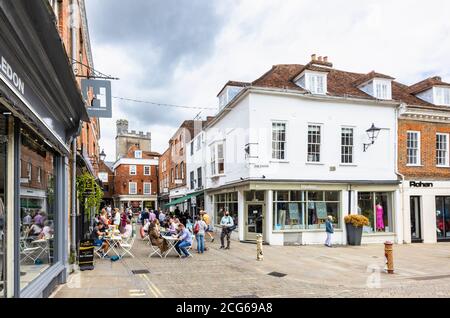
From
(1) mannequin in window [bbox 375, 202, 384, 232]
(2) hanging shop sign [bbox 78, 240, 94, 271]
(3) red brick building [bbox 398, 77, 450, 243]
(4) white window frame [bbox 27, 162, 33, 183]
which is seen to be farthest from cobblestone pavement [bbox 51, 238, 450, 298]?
(3) red brick building [bbox 398, 77, 450, 243]

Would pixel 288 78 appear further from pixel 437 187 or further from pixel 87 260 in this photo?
pixel 87 260

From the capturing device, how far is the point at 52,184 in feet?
27.1

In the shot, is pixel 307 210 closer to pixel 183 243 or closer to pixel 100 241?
pixel 183 243

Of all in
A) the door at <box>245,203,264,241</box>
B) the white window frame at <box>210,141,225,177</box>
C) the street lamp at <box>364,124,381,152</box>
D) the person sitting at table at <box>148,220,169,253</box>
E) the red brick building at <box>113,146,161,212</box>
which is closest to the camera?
the person sitting at table at <box>148,220,169,253</box>

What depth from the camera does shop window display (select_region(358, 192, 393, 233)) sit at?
64.7 ft

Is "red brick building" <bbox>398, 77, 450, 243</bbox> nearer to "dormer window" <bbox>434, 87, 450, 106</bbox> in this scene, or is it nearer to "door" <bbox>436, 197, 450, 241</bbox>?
"door" <bbox>436, 197, 450, 241</bbox>

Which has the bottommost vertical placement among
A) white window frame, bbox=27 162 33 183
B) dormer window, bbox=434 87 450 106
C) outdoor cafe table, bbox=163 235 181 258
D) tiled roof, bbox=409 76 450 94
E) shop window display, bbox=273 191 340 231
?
outdoor cafe table, bbox=163 235 181 258

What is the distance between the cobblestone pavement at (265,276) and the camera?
827 cm

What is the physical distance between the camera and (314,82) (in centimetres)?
1917

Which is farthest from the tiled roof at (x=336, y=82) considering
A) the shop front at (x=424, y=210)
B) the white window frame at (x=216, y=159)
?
the white window frame at (x=216, y=159)

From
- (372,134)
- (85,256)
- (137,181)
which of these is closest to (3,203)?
(85,256)

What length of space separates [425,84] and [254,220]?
12.9 metres

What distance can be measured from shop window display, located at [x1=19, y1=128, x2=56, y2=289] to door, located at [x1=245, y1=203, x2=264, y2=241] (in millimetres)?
11702

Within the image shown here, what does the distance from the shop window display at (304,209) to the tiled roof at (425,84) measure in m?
8.46
